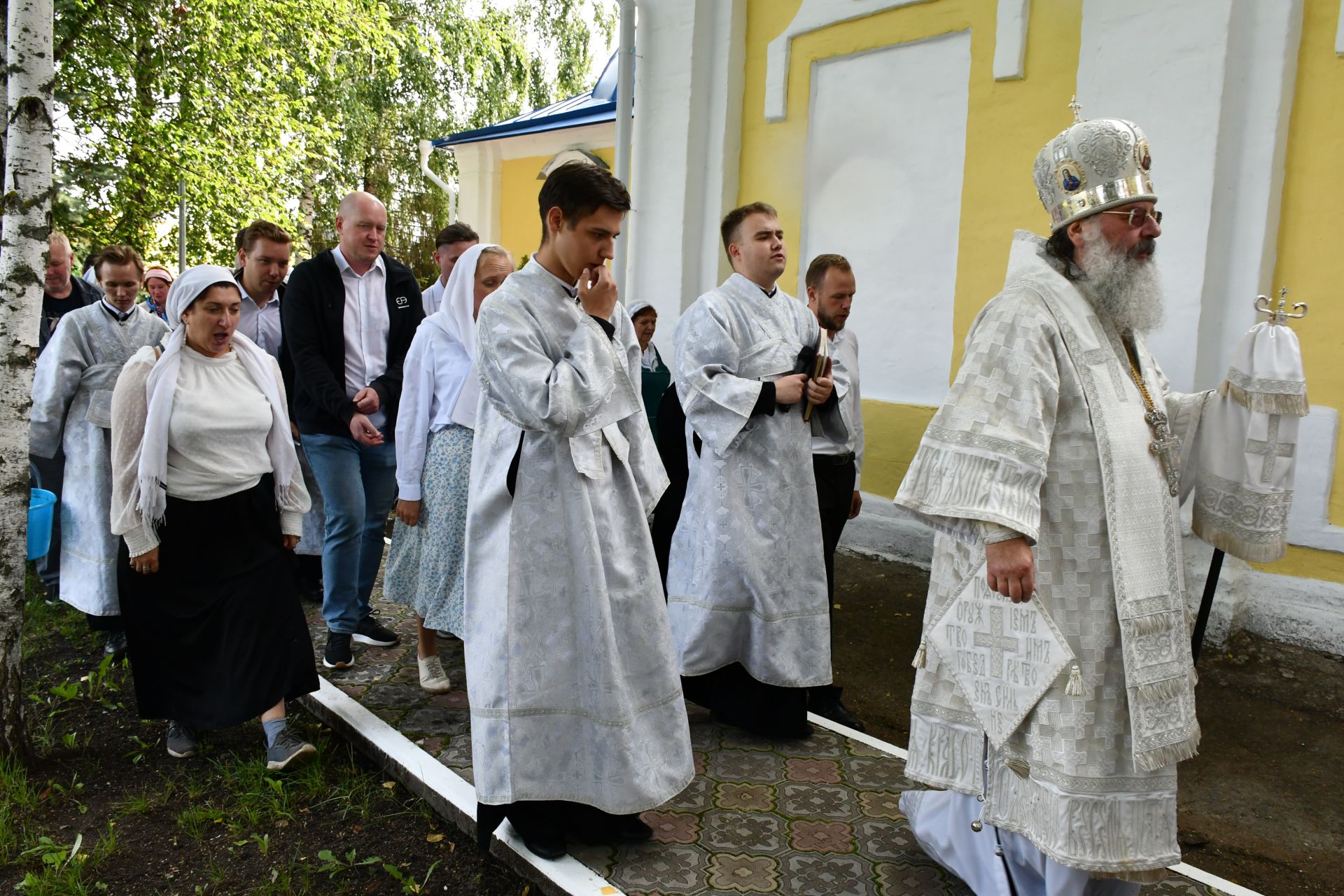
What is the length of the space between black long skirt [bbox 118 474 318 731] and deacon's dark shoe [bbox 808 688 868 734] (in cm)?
211

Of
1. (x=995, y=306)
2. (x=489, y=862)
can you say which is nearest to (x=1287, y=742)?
(x=995, y=306)

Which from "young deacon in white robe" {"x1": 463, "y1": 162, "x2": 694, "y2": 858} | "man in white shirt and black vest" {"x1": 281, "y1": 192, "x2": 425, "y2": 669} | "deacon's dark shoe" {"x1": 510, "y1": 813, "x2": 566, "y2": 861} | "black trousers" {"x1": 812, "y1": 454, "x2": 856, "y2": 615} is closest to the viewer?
"young deacon in white robe" {"x1": 463, "y1": 162, "x2": 694, "y2": 858}

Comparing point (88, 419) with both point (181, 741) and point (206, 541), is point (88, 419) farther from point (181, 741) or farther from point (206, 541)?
point (181, 741)

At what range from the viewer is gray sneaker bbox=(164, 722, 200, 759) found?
384 cm

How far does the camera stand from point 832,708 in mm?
4254

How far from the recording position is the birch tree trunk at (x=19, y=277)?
3438mm

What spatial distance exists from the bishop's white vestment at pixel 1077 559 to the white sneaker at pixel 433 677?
2520mm

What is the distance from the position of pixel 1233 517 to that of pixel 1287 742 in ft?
6.95

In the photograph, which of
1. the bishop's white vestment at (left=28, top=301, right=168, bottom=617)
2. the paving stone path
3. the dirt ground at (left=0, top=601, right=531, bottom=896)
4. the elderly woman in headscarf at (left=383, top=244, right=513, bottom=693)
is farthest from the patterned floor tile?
the bishop's white vestment at (left=28, top=301, right=168, bottom=617)

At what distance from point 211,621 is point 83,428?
1870 mm

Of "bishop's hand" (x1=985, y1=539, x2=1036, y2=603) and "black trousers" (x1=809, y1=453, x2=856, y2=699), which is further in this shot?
"black trousers" (x1=809, y1=453, x2=856, y2=699)

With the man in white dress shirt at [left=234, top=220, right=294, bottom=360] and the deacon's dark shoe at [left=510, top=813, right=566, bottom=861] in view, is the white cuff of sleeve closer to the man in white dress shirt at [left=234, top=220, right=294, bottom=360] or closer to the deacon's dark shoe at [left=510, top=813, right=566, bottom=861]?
the deacon's dark shoe at [left=510, top=813, right=566, bottom=861]

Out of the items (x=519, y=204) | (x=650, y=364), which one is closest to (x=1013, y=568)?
(x=650, y=364)

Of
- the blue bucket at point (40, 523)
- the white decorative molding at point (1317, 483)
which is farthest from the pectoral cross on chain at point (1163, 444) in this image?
the blue bucket at point (40, 523)
